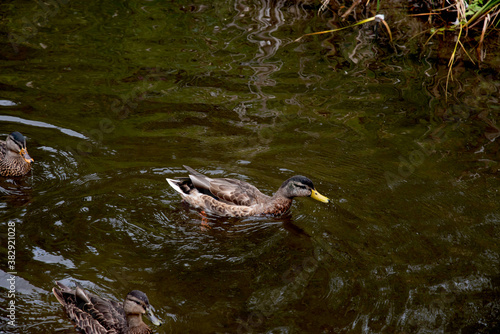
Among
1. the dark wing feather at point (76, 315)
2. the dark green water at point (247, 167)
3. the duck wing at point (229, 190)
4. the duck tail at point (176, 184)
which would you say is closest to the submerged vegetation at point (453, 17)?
the dark green water at point (247, 167)

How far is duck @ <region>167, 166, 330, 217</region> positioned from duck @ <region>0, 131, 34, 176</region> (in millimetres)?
1977

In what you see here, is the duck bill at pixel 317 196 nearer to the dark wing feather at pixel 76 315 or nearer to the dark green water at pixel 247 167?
the dark green water at pixel 247 167

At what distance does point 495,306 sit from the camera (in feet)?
18.6

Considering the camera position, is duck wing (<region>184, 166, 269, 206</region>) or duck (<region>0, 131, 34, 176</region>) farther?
duck (<region>0, 131, 34, 176</region>)

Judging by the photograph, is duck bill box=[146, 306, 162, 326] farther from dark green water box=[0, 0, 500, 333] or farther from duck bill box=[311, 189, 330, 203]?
duck bill box=[311, 189, 330, 203]

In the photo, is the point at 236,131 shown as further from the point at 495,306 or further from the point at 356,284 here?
the point at 495,306

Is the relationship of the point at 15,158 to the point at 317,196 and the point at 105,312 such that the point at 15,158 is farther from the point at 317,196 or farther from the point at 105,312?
the point at 317,196

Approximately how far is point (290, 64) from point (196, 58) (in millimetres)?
1881

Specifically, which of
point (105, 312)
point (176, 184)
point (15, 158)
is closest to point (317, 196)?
point (176, 184)

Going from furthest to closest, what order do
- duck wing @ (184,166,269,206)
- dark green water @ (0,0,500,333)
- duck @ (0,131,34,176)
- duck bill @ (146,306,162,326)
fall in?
duck @ (0,131,34,176) → duck wing @ (184,166,269,206) → dark green water @ (0,0,500,333) → duck bill @ (146,306,162,326)

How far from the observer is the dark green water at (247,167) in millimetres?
5652

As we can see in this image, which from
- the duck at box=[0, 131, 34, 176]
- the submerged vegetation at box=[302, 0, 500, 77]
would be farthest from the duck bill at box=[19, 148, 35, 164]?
the submerged vegetation at box=[302, 0, 500, 77]

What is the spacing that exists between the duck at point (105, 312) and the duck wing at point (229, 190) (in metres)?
2.28

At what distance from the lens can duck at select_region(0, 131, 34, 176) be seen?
752 cm
